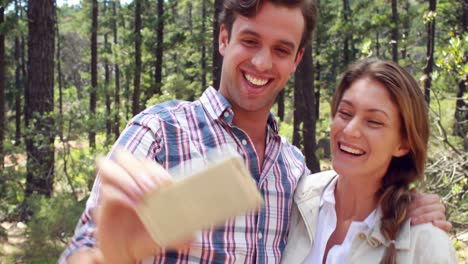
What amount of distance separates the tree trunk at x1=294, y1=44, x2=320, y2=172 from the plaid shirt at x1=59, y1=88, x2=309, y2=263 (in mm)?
6956

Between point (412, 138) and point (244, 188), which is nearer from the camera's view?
point (244, 188)

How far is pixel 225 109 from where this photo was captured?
6.77 feet

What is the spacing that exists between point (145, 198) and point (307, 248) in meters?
1.14

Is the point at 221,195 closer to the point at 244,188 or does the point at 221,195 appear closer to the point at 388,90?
the point at 244,188

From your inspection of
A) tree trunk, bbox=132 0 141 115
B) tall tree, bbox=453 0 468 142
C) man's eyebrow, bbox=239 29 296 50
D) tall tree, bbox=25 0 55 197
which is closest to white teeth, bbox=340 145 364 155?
man's eyebrow, bbox=239 29 296 50

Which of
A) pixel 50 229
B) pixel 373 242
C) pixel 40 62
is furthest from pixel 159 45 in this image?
pixel 373 242

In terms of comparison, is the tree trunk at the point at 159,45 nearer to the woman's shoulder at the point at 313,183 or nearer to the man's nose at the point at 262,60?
the woman's shoulder at the point at 313,183

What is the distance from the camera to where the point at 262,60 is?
206cm

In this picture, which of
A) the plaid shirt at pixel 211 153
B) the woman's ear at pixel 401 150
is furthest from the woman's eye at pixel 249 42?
the woman's ear at pixel 401 150

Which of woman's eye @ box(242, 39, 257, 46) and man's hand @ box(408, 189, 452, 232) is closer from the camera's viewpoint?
man's hand @ box(408, 189, 452, 232)

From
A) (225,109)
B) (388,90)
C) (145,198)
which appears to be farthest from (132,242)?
(388,90)

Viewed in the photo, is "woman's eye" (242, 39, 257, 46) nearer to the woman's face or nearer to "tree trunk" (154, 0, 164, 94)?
the woman's face

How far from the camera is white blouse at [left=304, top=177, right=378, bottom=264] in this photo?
2066 mm

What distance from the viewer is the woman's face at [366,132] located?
2.05 m
